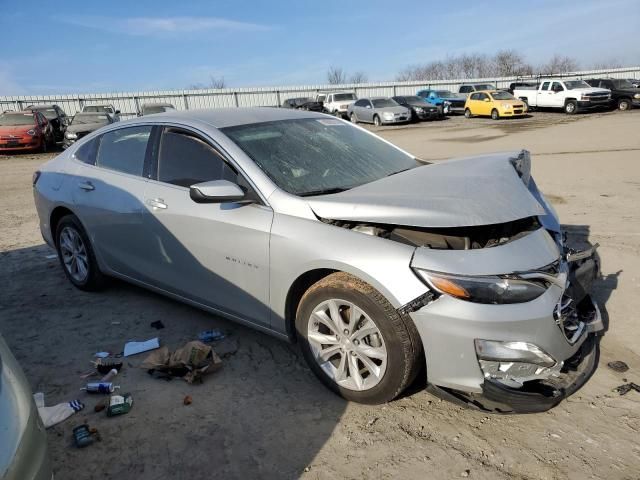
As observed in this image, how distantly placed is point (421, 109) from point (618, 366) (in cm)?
2812

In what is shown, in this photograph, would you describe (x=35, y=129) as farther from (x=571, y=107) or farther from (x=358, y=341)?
(x=571, y=107)

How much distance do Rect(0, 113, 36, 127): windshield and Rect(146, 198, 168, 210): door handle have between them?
19.1m

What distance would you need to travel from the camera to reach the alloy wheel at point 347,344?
2.76 metres

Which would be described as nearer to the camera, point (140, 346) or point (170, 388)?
point (170, 388)

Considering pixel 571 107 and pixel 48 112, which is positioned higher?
pixel 48 112

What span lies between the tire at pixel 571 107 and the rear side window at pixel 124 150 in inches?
1144

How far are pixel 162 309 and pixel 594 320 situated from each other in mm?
3320

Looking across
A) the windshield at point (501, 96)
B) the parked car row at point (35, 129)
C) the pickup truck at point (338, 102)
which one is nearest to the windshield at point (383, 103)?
the pickup truck at point (338, 102)

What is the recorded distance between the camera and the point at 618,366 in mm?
3170

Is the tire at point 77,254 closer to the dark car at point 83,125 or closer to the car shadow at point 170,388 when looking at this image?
the car shadow at point 170,388

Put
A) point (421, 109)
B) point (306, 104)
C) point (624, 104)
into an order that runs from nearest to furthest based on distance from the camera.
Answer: point (624, 104), point (421, 109), point (306, 104)

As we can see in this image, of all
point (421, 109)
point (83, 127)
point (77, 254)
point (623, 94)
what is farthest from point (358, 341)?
point (623, 94)

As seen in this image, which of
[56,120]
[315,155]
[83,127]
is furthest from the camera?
[56,120]

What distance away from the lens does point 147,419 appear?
2.90 metres
